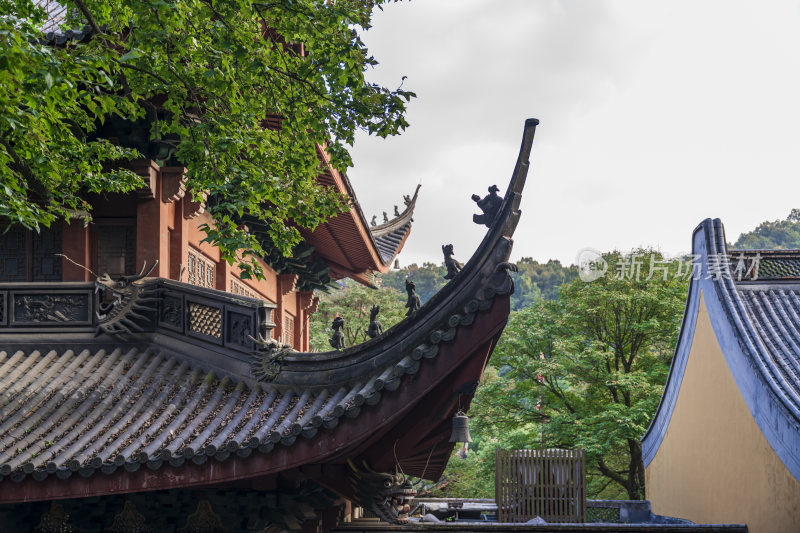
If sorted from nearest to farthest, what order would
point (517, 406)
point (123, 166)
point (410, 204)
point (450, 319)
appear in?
point (450, 319), point (123, 166), point (410, 204), point (517, 406)

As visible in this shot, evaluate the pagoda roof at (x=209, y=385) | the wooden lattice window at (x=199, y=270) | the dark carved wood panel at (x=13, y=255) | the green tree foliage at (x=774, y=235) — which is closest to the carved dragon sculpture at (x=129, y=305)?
the pagoda roof at (x=209, y=385)

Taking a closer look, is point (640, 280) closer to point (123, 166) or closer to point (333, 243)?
point (333, 243)

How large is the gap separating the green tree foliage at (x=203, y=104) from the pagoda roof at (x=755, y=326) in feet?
24.1

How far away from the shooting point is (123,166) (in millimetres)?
7480

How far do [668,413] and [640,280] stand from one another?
24.9 ft

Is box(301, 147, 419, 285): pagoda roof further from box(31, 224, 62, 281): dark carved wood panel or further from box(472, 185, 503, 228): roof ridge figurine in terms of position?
box(472, 185, 503, 228): roof ridge figurine

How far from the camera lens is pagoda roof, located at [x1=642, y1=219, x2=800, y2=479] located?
1141 cm

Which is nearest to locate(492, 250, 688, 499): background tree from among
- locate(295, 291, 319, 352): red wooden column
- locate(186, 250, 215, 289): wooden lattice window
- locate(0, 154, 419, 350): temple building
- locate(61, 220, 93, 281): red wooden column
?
locate(295, 291, 319, 352): red wooden column

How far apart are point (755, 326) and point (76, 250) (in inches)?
442

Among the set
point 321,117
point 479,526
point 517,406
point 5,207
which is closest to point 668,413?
point 517,406

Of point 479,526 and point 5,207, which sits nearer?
point 5,207

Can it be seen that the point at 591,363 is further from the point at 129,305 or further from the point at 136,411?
the point at 136,411

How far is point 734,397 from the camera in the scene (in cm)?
1316

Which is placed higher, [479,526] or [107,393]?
[107,393]
